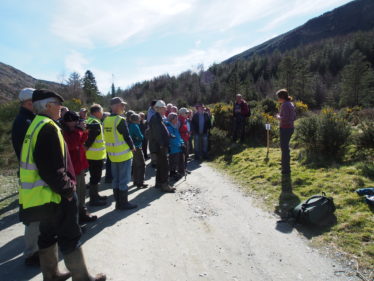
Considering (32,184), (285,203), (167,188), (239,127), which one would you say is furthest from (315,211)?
(239,127)

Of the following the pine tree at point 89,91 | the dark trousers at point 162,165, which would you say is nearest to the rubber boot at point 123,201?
the dark trousers at point 162,165

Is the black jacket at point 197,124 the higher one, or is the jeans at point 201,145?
the black jacket at point 197,124

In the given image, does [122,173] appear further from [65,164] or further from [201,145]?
[201,145]

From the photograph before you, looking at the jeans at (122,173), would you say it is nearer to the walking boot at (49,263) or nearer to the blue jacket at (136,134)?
the blue jacket at (136,134)

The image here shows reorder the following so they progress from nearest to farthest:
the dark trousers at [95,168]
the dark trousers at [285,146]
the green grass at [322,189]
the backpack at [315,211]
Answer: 1. the green grass at [322,189]
2. the backpack at [315,211]
3. the dark trousers at [95,168]
4. the dark trousers at [285,146]

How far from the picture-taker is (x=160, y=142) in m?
6.62

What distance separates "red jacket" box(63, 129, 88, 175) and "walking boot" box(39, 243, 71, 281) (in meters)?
1.88

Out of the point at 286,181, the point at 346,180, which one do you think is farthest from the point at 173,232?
the point at 346,180

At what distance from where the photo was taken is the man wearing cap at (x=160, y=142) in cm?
662

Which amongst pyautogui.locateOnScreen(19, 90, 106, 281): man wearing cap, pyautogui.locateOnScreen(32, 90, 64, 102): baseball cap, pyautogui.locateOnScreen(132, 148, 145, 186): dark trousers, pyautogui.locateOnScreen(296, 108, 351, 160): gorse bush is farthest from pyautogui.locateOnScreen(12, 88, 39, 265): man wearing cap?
pyautogui.locateOnScreen(296, 108, 351, 160): gorse bush

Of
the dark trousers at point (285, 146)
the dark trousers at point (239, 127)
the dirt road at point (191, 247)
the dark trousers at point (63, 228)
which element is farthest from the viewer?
the dark trousers at point (239, 127)

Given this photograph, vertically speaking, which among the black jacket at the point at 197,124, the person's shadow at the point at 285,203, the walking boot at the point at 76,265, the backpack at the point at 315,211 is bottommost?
the person's shadow at the point at 285,203

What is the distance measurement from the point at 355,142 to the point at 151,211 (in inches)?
234

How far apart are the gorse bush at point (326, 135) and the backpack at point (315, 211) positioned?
344 cm
